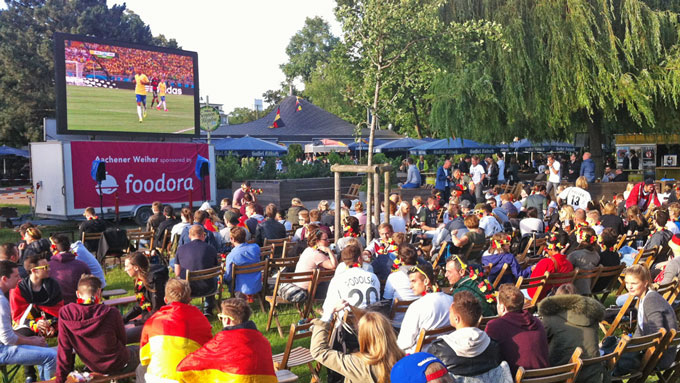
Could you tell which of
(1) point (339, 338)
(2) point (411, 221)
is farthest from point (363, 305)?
(2) point (411, 221)

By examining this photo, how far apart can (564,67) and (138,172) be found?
1239 cm

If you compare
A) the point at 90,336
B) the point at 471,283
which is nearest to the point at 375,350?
the point at 471,283

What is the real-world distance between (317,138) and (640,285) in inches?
1886

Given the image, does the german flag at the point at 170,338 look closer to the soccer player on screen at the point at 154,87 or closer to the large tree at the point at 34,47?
the soccer player on screen at the point at 154,87

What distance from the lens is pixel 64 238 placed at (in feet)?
22.4

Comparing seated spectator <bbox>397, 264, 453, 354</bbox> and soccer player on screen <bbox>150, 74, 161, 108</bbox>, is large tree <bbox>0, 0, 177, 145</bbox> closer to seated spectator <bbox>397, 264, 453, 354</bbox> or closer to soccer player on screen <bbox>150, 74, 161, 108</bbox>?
soccer player on screen <bbox>150, 74, 161, 108</bbox>

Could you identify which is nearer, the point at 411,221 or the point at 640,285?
the point at 640,285

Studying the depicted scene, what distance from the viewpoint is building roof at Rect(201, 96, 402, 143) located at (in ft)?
166

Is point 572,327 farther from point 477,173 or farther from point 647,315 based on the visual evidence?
point 477,173

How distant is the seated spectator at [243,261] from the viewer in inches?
306

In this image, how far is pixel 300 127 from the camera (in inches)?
2090

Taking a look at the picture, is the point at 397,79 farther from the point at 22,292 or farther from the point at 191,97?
the point at 191,97

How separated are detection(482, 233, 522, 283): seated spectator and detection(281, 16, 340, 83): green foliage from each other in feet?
242

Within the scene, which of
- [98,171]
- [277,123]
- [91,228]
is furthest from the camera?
[277,123]
